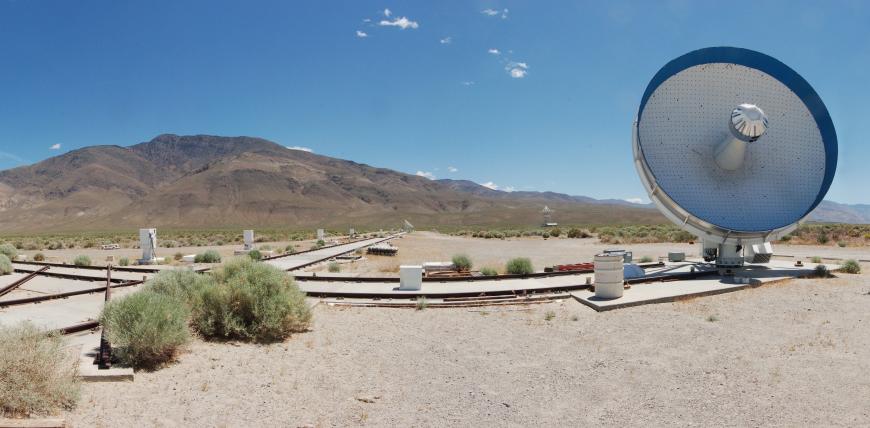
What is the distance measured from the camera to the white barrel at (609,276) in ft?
42.7

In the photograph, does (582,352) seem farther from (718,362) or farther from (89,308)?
(89,308)

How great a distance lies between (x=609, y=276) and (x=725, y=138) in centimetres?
705

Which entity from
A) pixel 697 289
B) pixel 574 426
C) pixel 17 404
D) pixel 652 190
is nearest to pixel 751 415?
pixel 574 426

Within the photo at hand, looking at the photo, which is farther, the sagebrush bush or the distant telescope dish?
the distant telescope dish

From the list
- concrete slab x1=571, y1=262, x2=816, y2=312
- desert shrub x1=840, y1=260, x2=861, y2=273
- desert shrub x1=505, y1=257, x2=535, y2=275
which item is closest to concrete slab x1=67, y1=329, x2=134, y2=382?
concrete slab x1=571, y1=262, x2=816, y2=312

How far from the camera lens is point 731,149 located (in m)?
16.3

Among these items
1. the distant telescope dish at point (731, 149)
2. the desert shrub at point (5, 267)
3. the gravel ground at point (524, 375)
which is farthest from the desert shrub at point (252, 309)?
the desert shrub at point (5, 267)

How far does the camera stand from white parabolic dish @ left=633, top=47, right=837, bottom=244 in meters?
16.1

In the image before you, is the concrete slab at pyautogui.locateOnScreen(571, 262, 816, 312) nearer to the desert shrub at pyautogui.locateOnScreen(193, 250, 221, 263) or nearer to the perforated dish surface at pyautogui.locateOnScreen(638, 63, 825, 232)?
the perforated dish surface at pyautogui.locateOnScreen(638, 63, 825, 232)

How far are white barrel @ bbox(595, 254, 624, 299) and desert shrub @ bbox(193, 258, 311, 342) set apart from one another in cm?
722

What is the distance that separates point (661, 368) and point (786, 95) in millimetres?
13711

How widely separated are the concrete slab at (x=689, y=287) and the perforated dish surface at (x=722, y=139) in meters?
1.61

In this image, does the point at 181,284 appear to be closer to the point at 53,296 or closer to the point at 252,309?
the point at 252,309

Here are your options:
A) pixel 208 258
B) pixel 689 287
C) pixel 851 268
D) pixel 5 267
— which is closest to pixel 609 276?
pixel 689 287
